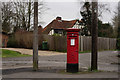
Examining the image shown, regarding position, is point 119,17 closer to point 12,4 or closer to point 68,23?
point 12,4

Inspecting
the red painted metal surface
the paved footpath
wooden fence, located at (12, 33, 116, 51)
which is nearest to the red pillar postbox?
the red painted metal surface

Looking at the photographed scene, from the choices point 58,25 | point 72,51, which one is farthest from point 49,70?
point 58,25

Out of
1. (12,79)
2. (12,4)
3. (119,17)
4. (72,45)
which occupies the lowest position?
(12,79)

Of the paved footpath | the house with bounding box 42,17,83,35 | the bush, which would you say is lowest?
the paved footpath

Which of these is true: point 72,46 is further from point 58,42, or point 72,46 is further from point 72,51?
point 58,42

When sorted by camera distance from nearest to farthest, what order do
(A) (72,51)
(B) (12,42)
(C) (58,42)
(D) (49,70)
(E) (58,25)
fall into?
(A) (72,51)
(D) (49,70)
(C) (58,42)
(B) (12,42)
(E) (58,25)

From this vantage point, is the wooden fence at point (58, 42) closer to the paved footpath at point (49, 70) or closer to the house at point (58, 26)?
the paved footpath at point (49, 70)

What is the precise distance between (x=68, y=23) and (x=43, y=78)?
51.6m

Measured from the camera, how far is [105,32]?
44.3m

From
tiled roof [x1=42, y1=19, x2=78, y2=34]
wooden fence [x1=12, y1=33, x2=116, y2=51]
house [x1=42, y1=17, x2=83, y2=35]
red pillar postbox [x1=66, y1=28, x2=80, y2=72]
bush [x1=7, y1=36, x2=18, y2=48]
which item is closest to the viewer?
red pillar postbox [x1=66, y1=28, x2=80, y2=72]

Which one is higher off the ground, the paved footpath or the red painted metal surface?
the red painted metal surface

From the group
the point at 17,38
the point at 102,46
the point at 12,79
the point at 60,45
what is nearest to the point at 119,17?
the point at 102,46

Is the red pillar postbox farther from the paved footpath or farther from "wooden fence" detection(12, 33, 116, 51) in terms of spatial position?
"wooden fence" detection(12, 33, 116, 51)

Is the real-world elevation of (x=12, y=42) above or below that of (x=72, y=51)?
below
